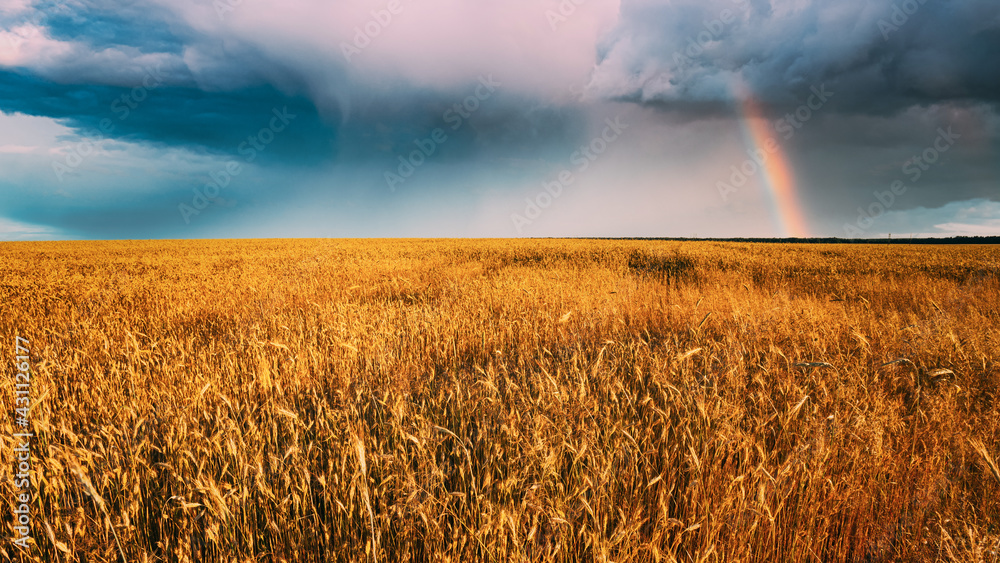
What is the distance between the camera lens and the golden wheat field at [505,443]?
5.47 feet

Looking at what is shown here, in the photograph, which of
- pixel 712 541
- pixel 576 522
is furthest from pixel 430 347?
pixel 712 541

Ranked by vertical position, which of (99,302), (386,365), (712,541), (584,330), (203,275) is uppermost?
(203,275)

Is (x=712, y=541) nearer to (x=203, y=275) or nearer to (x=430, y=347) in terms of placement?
(x=430, y=347)

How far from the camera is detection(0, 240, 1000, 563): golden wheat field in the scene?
65.6 inches

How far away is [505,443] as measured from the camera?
227 centimetres

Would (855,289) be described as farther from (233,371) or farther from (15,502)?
(15,502)

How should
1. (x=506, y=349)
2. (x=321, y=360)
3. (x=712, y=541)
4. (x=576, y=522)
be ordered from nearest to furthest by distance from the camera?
1. (x=712, y=541)
2. (x=576, y=522)
3. (x=321, y=360)
4. (x=506, y=349)

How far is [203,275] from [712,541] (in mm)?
11924

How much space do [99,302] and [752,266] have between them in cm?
1652

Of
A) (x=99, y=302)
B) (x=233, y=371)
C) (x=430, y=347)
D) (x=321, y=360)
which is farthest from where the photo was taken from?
(x=99, y=302)

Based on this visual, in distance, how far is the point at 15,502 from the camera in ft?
6.14

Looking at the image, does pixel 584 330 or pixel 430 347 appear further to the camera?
pixel 584 330

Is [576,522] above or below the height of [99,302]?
below

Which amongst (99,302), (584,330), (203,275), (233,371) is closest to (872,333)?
(584,330)
